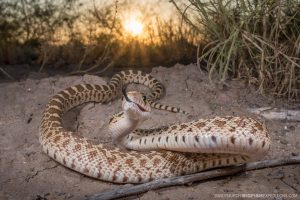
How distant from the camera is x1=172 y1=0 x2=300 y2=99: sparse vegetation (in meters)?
7.19

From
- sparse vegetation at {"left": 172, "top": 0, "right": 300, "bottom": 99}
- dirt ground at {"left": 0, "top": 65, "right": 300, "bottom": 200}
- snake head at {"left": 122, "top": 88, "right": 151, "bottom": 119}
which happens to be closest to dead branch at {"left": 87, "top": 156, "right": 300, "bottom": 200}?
dirt ground at {"left": 0, "top": 65, "right": 300, "bottom": 200}

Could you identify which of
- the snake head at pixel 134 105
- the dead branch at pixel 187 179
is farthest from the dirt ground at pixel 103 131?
the snake head at pixel 134 105

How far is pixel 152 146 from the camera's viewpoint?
16.8ft

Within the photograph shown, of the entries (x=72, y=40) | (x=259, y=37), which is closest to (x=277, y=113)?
(x=259, y=37)

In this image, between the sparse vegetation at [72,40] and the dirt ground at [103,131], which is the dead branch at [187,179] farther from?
the sparse vegetation at [72,40]

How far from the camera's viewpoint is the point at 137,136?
5.54 meters

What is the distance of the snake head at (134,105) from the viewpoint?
4902mm

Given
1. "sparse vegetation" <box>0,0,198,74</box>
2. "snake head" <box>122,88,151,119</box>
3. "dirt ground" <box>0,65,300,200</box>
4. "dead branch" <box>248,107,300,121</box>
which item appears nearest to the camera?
"dirt ground" <box>0,65,300,200</box>

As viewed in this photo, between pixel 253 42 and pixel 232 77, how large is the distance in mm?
1382

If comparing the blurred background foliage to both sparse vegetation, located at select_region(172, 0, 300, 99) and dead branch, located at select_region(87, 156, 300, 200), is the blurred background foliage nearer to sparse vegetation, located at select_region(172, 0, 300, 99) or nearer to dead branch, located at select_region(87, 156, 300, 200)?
sparse vegetation, located at select_region(172, 0, 300, 99)

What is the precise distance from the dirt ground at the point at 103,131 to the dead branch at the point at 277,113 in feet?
0.30

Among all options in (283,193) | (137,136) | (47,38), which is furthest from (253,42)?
(47,38)

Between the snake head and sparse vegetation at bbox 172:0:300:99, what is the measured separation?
233 cm

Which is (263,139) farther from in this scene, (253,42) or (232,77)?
(232,77)
